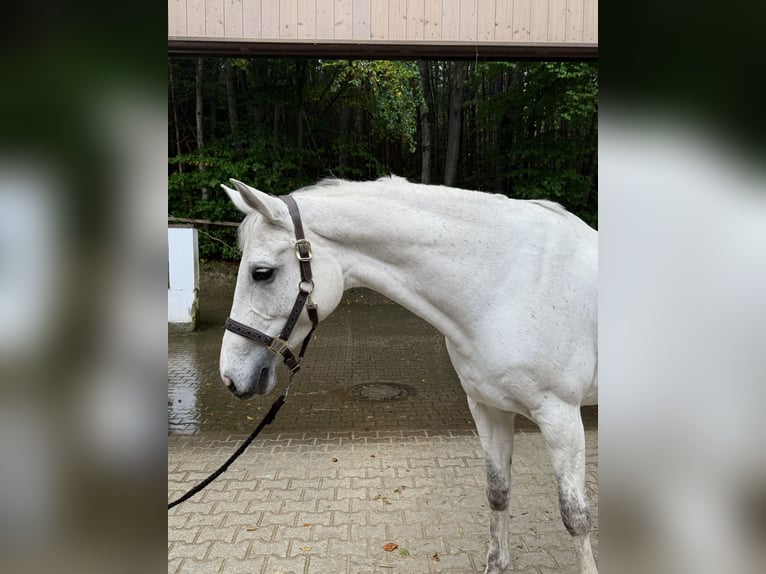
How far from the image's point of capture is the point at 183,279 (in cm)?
872

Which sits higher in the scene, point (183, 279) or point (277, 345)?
point (277, 345)

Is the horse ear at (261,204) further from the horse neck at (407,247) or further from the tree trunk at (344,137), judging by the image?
the tree trunk at (344,137)

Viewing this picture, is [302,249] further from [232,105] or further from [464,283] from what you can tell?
[232,105]

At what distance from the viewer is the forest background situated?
1184 centimetres

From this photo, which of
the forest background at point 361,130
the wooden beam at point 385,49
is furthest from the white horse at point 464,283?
the forest background at point 361,130

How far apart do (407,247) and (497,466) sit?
4.05 ft

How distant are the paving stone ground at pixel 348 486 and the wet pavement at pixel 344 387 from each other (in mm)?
→ 28

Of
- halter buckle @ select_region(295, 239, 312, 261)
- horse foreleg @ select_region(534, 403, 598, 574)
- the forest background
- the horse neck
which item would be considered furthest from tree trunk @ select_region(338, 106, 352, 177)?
horse foreleg @ select_region(534, 403, 598, 574)

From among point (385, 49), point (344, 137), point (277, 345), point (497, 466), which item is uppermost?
Answer: point (344, 137)

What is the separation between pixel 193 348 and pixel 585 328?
6.92 meters

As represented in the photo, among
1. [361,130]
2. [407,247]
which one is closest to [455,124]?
[361,130]

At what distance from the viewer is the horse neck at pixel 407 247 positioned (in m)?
2.00
